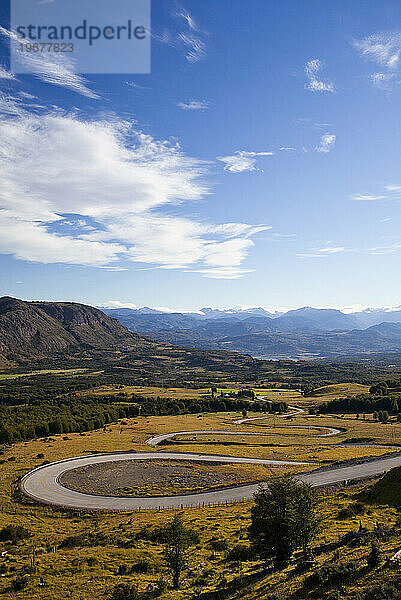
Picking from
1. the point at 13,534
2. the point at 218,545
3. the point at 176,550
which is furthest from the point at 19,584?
the point at 218,545

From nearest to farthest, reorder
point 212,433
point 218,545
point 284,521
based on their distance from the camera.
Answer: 1. point 284,521
2. point 218,545
3. point 212,433

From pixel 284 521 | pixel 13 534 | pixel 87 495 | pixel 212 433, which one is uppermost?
pixel 284 521

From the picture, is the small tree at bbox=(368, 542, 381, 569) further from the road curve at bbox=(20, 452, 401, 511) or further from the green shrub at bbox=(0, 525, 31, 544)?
the green shrub at bbox=(0, 525, 31, 544)

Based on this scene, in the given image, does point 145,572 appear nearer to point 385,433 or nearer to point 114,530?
point 114,530

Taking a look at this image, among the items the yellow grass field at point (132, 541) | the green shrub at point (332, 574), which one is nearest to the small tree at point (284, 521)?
the yellow grass field at point (132, 541)

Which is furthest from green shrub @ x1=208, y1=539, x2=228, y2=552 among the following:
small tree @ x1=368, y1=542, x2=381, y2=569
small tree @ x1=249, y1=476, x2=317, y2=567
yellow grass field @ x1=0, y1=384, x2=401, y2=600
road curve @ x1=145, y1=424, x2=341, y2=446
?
road curve @ x1=145, y1=424, x2=341, y2=446

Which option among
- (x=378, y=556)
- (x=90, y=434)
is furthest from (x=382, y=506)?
(x=90, y=434)

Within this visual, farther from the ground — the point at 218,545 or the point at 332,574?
the point at 332,574

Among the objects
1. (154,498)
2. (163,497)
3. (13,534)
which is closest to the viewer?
(13,534)

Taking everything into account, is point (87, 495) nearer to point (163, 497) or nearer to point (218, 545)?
point (163, 497)

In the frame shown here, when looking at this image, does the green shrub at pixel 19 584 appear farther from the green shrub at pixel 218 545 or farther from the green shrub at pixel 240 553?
the green shrub at pixel 240 553

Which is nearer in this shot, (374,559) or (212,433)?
(374,559)
